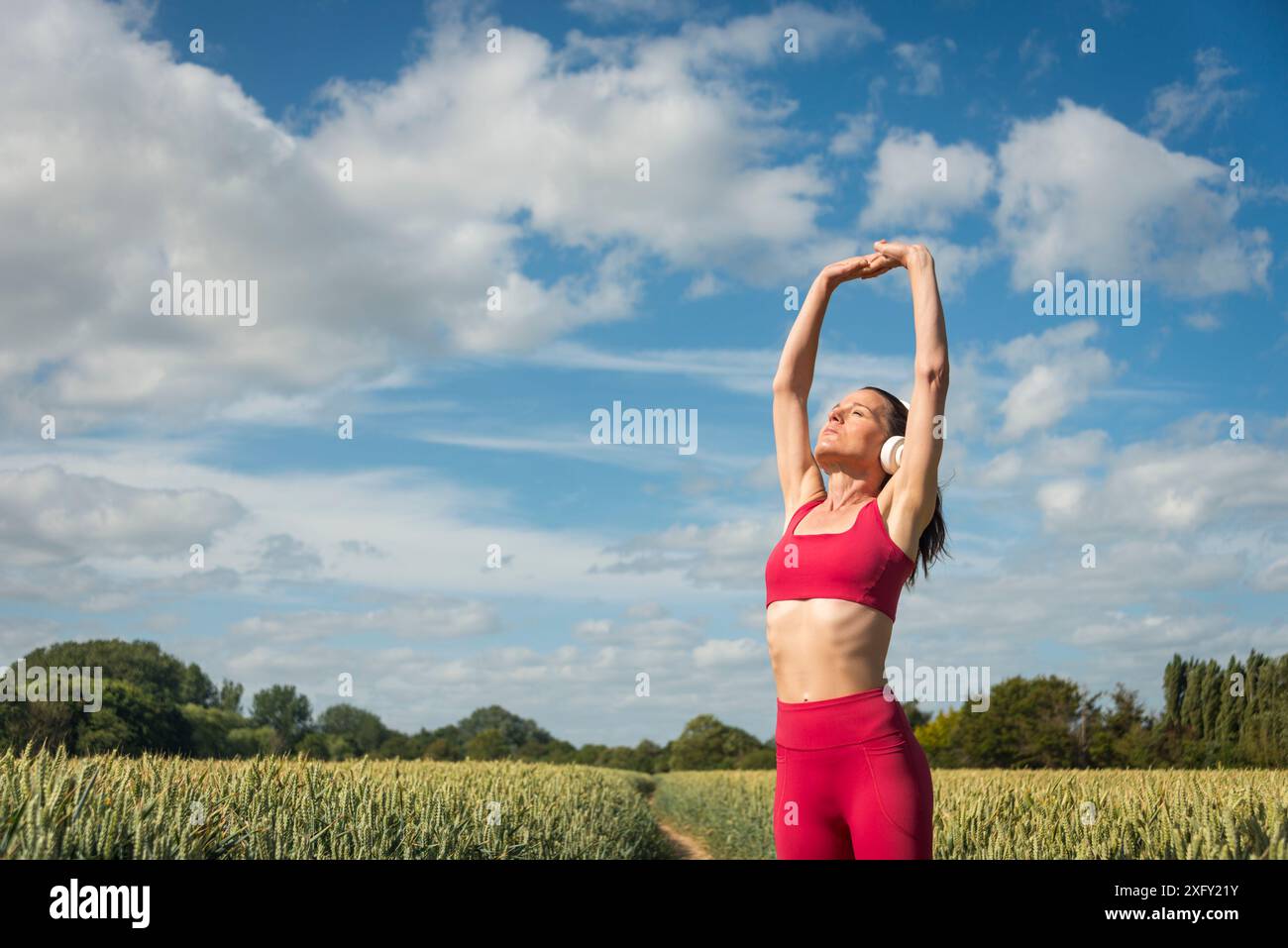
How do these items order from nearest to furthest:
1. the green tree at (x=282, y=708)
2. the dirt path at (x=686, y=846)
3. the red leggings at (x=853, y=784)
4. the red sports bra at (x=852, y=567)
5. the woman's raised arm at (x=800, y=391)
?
the red leggings at (x=853, y=784) < the red sports bra at (x=852, y=567) < the woman's raised arm at (x=800, y=391) < the dirt path at (x=686, y=846) < the green tree at (x=282, y=708)

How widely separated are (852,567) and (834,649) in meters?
0.28

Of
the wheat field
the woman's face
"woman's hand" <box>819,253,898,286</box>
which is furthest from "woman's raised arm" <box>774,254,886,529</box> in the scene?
the wheat field

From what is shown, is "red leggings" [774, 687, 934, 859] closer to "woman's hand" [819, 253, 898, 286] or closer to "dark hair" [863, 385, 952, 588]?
"dark hair" [863, 385, 952, 588]

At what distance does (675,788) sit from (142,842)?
37177 mm

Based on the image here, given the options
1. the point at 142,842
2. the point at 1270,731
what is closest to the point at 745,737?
the point at 1270,731

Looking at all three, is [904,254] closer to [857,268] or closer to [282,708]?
[857,268]

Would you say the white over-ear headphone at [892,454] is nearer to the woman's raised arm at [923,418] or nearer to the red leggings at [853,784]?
the woman's raised arm at [923,418]

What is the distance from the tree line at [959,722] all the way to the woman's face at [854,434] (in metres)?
14.5

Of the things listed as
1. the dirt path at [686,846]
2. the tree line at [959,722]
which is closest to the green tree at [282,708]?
the tree line at [959,722]

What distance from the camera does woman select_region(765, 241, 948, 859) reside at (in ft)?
10.1

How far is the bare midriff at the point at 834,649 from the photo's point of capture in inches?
123

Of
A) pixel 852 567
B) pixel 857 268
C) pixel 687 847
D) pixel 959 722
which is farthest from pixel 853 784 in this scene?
pixel 959 722

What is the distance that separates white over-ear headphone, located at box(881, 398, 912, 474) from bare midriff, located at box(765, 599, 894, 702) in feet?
1.82
